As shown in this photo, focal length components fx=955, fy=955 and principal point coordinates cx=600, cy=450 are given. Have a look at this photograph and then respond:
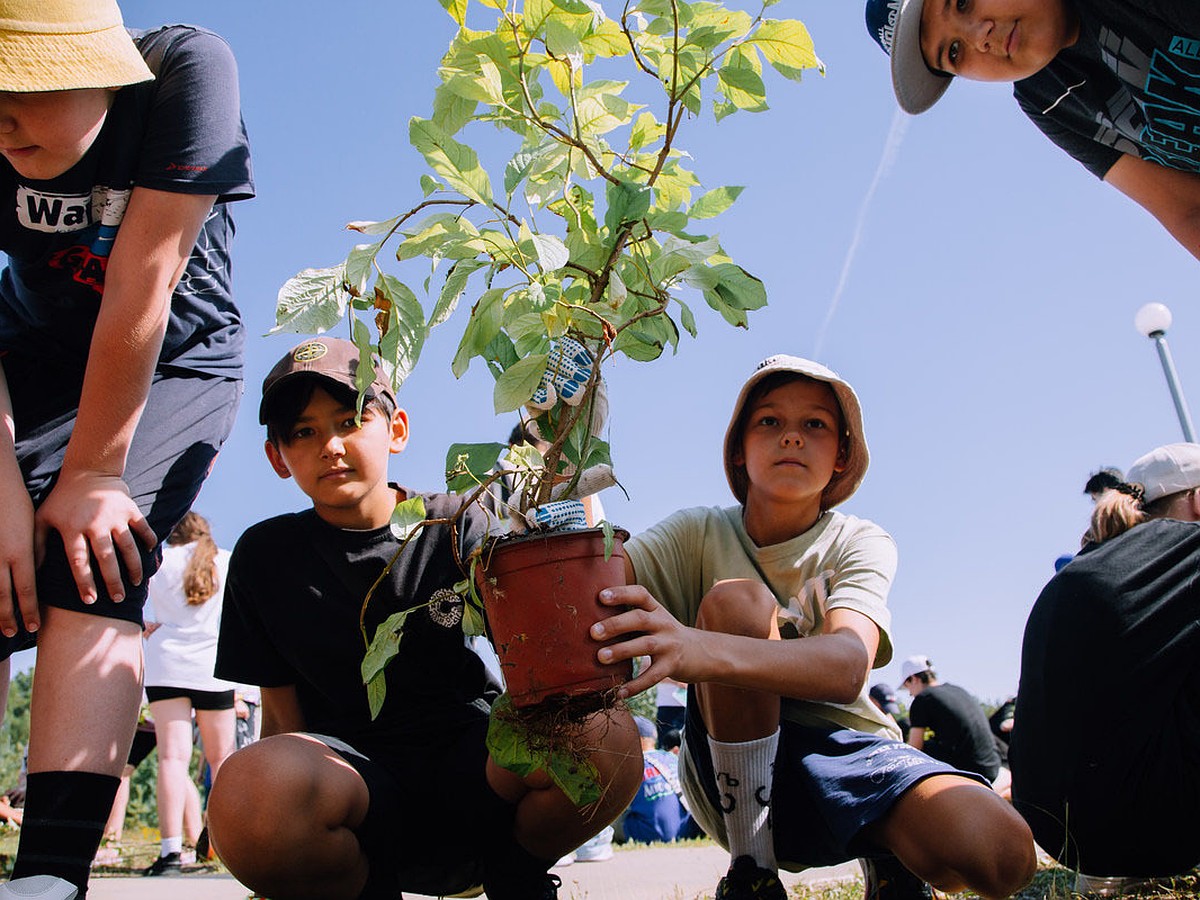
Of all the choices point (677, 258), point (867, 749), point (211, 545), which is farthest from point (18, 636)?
point (211, 545)

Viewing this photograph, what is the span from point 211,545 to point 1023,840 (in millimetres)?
4674

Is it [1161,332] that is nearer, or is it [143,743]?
[143,743]

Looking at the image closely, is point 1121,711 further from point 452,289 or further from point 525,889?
point 452,289

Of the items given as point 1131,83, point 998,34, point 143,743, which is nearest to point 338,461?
point 998,34

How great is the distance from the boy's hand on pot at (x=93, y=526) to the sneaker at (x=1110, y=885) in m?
2.38

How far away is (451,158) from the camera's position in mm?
1604

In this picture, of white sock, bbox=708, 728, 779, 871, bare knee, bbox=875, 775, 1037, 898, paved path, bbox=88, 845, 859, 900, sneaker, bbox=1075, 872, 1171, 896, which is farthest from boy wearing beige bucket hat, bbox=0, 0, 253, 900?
sneaker, bbox=1075, 872, 1171, 896

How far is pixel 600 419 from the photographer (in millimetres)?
1688

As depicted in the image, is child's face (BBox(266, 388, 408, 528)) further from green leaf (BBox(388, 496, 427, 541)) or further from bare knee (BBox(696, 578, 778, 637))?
bare knee (BBox(696, 578, 778, 637))

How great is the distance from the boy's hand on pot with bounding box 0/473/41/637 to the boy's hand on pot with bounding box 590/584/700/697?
3.30ft

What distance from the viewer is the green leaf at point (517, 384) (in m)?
1.55

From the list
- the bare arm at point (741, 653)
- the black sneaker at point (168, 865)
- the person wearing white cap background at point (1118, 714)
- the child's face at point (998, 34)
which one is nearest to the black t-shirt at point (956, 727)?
the person wearing white cap background at point (1118, 714)

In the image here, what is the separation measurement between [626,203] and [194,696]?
14.3 ft

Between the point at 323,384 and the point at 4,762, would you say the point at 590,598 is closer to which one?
the point at 323,384
